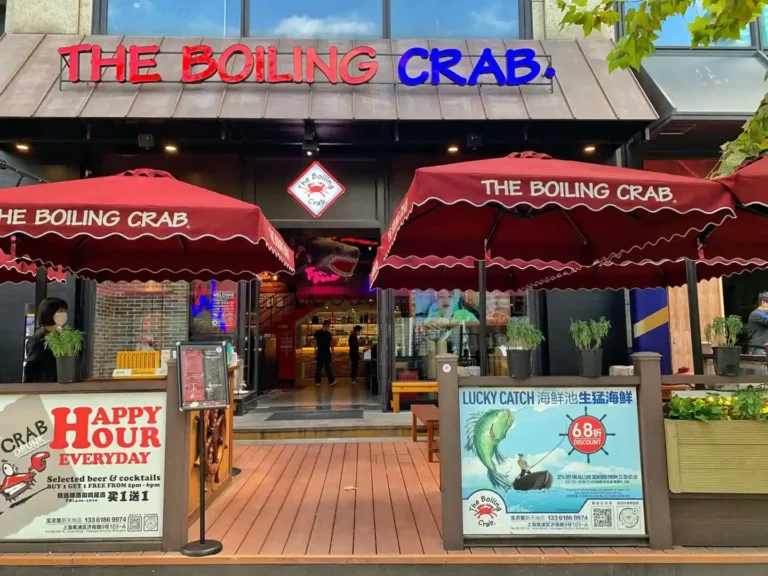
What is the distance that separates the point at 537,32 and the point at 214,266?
6.47 meters

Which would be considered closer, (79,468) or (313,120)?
(79,468)

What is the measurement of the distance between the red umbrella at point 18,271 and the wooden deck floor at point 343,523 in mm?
2734

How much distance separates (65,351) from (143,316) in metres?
5.18

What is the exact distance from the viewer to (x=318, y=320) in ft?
49.6

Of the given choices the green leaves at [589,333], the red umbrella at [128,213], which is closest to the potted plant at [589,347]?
the green leaves at [589,333]

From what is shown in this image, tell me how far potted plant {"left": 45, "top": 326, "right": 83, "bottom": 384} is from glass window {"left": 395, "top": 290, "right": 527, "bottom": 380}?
17.4ft

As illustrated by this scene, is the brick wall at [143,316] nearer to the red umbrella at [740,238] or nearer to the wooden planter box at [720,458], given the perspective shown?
the wooden planter box at [720,458]

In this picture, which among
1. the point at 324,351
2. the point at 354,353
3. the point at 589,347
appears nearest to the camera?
the point at 589,347

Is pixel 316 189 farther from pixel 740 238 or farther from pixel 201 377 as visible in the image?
pixel 740 238

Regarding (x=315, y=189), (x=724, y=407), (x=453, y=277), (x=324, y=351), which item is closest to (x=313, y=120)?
(x=315, y=189)

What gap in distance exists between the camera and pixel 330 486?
5.03m

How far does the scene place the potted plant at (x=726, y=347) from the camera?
3.76m

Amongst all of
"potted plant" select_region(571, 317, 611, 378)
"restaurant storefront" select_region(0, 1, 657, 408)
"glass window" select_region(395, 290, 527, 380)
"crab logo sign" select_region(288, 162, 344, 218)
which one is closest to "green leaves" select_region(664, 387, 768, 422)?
"potted plant" select_region(571, 317, 611, 378)

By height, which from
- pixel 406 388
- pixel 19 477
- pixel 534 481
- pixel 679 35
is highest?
pixel 679 35
